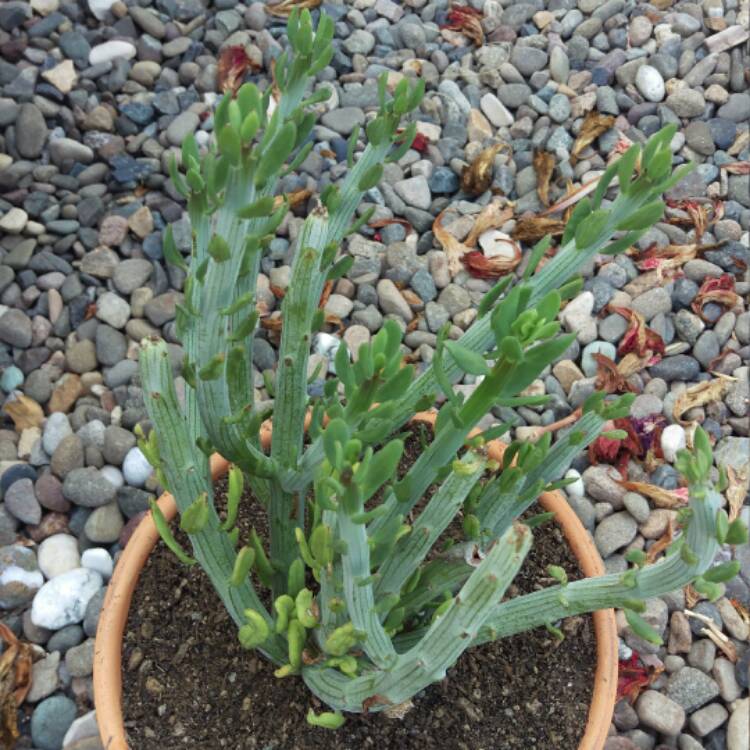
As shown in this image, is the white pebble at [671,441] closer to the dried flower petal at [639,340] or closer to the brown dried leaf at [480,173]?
the dried flower petal at [639,340]

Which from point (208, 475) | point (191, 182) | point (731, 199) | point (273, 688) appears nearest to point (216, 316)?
point (191, 182)

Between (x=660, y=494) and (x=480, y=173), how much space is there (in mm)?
1021

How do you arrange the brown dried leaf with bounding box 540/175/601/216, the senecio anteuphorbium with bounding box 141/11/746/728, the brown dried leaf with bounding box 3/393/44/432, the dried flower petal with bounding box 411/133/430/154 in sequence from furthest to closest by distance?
1. the dried flower petal with bounding box 411/133/430/154
2. the brown dried leaf with bounding box 540/175/601/216
3. the brown dried leaf with bounding box 3/393/44/432
4. the senecio anteuphorbium with bounding box 141/11/746/728

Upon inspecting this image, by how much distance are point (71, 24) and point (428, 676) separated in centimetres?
259

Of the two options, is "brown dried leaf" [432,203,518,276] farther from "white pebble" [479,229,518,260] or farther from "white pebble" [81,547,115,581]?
"white pebble" [81,547,115,581]

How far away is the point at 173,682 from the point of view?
150cm

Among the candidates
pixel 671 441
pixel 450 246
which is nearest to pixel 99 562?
pixel 450 246

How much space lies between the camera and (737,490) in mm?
2127

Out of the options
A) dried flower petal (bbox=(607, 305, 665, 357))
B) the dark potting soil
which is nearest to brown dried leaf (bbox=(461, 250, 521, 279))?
dried flower petal (bbox=(607, 305, 665, 357))

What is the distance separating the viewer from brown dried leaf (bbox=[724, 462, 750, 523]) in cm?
212

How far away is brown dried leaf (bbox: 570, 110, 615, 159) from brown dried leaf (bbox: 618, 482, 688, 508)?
1.06 m

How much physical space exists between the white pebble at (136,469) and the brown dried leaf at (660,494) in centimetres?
108

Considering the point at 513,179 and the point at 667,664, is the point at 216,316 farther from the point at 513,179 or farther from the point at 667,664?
the point at 513,179

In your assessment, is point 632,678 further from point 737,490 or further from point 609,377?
point 609,377
